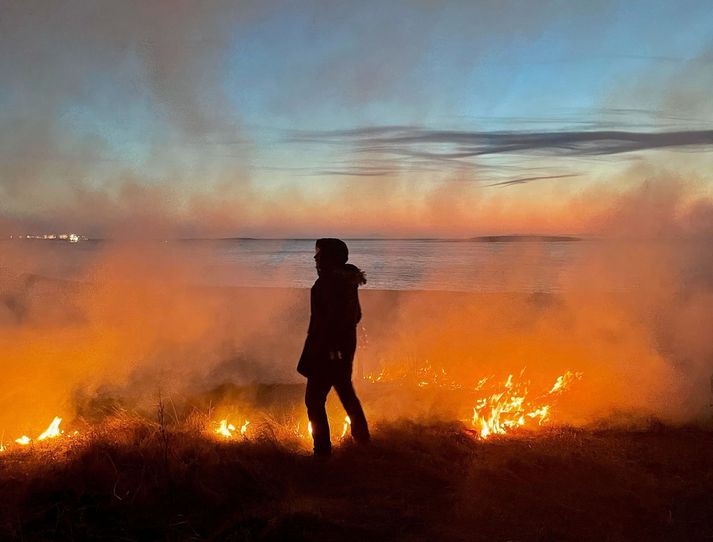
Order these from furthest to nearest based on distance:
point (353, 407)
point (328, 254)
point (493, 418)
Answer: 1. point (493, 418)
2. point (353, 407)
3. point (328, 254)

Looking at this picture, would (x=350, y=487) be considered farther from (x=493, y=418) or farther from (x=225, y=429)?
(x=493, y=418)

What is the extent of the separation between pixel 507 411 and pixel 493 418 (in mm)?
297

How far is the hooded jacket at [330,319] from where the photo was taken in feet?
16.8

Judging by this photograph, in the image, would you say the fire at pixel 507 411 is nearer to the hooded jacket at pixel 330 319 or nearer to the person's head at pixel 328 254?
the hooded jacket at pixel 330 319

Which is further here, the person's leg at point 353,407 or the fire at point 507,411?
the fire at point 507,411

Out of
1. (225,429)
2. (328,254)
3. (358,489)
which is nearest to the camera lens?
(358,489)

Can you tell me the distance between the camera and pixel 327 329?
5.15m

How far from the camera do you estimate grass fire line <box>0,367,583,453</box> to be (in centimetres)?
578

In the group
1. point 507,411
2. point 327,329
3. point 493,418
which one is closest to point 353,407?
point 327,329

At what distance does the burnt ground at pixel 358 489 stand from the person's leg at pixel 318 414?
0.16 metres

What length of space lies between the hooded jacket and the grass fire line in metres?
0.64

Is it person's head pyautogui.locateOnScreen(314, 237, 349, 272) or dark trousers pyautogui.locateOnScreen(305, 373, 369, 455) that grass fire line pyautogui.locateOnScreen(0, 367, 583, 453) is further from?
person's head pyautogui.locateOnScreen(314, 237, 349, 272)

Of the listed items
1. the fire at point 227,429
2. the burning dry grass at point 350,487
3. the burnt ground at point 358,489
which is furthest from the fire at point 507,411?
the fire at point 227,429

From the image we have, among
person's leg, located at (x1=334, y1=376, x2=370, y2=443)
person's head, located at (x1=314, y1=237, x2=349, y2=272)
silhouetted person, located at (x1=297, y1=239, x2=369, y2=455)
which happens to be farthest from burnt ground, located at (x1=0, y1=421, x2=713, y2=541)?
person's head, located at (x1=314, y1=237, x2=349, y2=272)
